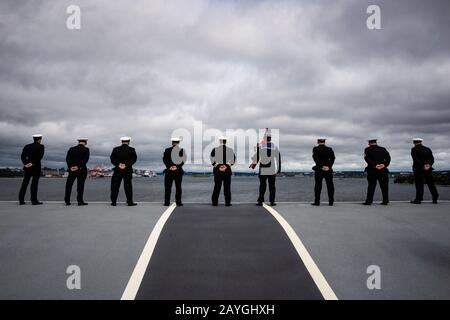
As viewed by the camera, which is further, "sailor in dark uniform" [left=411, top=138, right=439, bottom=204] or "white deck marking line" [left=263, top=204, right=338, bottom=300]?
"sailor in dark uniform" [left=411, top=138, right=439, bottom=204]

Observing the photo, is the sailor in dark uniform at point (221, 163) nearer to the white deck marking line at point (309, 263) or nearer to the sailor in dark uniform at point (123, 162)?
the sailor in dark uniform at point (123, 162)

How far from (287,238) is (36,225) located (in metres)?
5.60

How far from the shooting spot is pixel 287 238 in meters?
6.78

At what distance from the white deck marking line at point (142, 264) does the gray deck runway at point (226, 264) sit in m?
0.08

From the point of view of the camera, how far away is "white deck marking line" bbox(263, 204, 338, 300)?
485cm

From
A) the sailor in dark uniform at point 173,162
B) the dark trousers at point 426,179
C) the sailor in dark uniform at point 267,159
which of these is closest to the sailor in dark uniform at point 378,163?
the dark trousers at point 426,179

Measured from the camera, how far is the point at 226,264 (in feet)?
18.7

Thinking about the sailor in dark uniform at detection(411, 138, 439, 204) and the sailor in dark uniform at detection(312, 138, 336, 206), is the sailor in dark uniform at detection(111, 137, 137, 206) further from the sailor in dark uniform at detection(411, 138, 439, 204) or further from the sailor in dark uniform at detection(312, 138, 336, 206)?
the sailor in dark uniform at detection(411, 138, 439, 204)

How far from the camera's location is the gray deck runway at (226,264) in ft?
16.1

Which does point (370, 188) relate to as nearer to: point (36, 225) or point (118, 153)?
point (118, 153)

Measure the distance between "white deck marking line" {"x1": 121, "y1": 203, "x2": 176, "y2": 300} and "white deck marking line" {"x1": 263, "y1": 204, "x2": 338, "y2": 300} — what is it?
8.70 ft

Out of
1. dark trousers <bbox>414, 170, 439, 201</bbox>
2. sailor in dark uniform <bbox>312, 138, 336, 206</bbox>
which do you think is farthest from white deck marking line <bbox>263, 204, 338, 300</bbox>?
dark trousers <bbox>414, 170, 439, 201</bbox>

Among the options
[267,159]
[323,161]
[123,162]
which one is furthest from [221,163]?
[323,161]

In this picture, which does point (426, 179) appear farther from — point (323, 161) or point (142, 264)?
point (142, 264)
